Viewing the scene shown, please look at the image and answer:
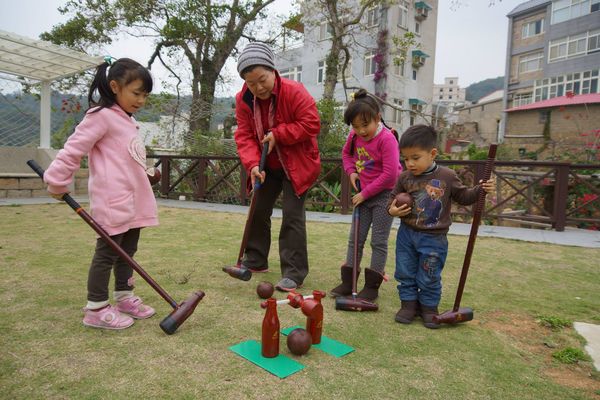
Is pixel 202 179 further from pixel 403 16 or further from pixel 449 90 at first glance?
pixel 449 90

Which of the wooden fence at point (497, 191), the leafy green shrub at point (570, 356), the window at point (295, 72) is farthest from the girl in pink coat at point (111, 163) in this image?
the window at point (295, 72)

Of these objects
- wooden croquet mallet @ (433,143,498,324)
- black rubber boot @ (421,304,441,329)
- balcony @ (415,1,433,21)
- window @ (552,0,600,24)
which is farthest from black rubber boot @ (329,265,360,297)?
window @ (552,0,600,24)

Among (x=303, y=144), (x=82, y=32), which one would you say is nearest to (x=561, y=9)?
(x=82, y=32)

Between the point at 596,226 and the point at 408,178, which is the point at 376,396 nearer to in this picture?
the point at 408,178

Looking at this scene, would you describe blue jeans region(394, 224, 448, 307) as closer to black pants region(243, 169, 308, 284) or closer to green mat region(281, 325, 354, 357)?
green mat region(281, 325, 354, 357)

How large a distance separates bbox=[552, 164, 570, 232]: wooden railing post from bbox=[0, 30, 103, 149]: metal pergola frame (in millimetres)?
9648

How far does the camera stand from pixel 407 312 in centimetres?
284

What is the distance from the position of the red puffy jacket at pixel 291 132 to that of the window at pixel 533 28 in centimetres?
3599

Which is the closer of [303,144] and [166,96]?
[303,144]

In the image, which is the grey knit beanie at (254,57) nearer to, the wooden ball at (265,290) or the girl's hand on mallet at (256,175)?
the girl's hand on mallet at (256,175)

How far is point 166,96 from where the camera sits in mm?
14797

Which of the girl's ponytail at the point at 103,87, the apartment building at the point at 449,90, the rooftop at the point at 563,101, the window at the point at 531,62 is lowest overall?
the girl's ponytail at the point at 103,87

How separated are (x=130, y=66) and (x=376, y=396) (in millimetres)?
2275

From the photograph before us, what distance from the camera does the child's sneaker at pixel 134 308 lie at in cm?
271
